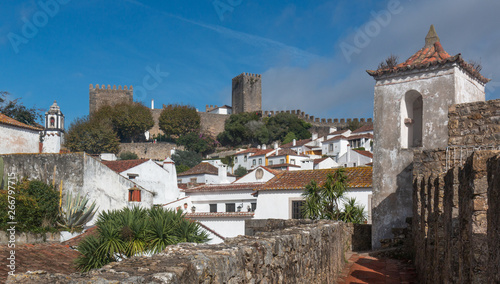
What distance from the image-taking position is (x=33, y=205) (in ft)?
68.0

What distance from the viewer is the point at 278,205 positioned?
27.1m

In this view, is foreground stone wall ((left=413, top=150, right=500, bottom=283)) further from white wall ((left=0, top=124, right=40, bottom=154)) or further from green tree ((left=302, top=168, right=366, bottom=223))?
white wall ((left=0, top=124, right=40, bottom=154))

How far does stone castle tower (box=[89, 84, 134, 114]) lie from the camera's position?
98.9m

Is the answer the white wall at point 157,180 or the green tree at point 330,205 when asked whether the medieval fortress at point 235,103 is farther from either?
the green tree at point 330,205


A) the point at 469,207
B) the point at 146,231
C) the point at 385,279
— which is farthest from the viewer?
the point at 146,231

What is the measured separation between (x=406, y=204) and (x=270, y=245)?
39.7 ft

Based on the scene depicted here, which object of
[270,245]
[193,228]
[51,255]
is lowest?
[51,255]

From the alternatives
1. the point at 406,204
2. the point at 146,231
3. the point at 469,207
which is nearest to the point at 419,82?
the point at 406,204

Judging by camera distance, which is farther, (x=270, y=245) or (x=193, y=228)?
(x=193, y=228)

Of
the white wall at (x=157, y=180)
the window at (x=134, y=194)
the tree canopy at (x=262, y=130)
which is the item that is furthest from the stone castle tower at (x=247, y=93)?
the window at (x=134, y=194)

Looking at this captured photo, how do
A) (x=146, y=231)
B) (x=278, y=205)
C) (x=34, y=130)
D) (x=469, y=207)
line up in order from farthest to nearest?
1. (x=34, y=130)
2. (x=278, y=205)
3. (x=146, y=231)
4. (x=469, y=207)

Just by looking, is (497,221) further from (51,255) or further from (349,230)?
(51,255)

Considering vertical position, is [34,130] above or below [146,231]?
above

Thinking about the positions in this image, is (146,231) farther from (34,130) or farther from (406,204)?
(34,130)
